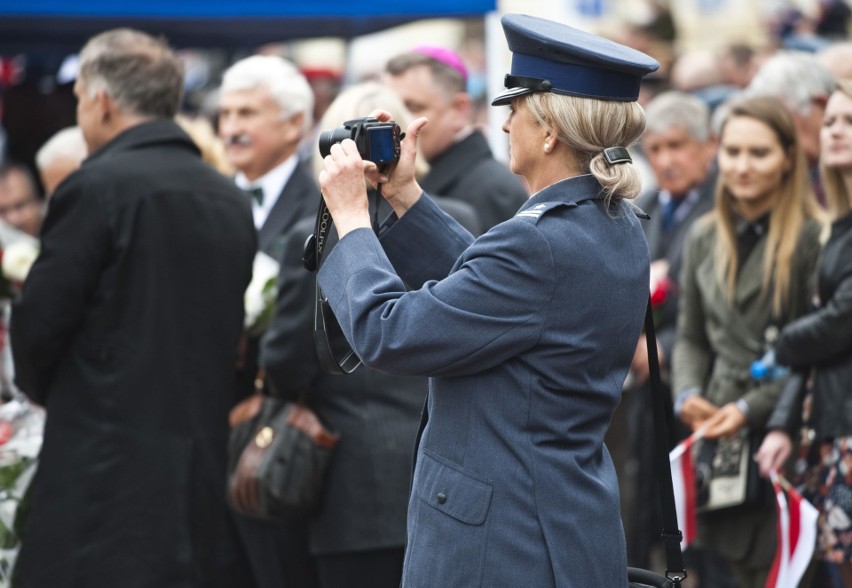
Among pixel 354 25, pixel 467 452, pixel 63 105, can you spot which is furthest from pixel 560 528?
pixel 63 105

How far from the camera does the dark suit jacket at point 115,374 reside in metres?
3.89

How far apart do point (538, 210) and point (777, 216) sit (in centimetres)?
241

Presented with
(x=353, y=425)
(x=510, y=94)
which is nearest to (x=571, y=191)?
(x=510, y=94)

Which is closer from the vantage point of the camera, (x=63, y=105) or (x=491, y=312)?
(x=491, y=312)

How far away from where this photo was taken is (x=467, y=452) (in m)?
2.62

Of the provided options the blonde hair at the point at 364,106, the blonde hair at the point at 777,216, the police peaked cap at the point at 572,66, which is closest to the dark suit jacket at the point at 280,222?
the blonde hair at the point at 364,106

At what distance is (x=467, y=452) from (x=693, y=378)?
2.49 meters

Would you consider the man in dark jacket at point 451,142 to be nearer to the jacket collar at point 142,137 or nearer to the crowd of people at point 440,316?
the crowd of people at point 440,316

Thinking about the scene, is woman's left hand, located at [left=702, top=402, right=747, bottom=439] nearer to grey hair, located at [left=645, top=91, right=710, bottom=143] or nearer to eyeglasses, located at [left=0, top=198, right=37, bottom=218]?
grey hair, located at [left=645, top=91, right=710, bottom=143]

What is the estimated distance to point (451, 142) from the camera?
5.30 meters

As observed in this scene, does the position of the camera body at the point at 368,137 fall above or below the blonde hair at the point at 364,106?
above

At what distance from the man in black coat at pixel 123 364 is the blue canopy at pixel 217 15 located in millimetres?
3312

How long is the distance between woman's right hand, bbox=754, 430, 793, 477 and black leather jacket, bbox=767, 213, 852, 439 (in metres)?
0.04

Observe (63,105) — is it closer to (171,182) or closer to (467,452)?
(171,182)
